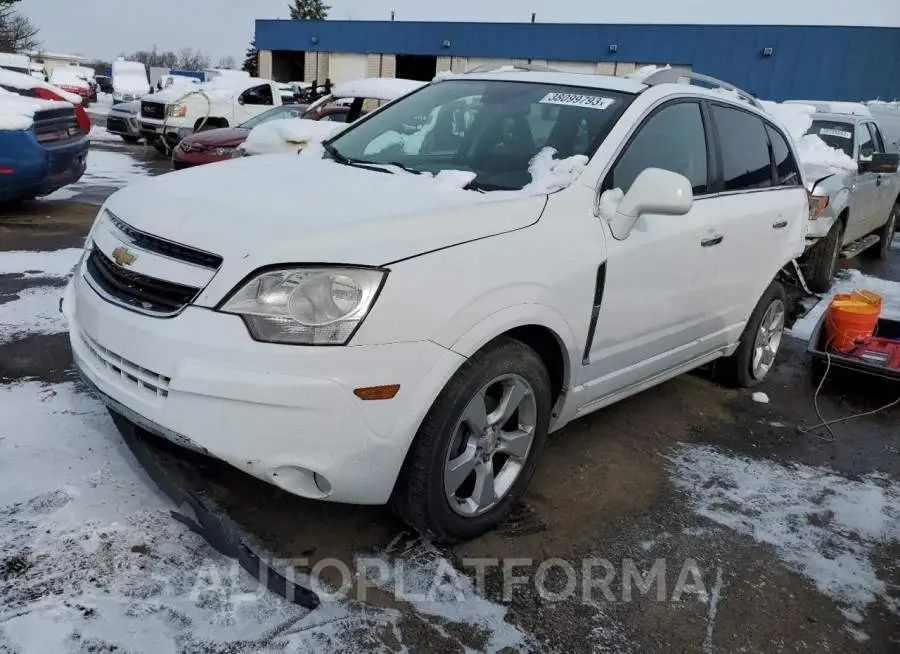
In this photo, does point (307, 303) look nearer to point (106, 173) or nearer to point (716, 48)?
point (106, 173)

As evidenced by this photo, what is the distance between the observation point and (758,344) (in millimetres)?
4805

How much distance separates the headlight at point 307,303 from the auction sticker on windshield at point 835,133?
336 inches

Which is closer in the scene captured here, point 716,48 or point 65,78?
point 716,48

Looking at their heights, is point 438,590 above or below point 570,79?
below

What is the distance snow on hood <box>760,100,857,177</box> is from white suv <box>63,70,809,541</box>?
481 cm

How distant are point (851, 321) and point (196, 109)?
50.2 ft

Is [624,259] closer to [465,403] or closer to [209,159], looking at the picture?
[465,403]

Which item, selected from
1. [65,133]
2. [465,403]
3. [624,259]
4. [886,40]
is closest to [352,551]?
[465,403]

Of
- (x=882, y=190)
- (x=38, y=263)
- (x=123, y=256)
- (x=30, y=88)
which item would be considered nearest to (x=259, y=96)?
(x=30, y=88)

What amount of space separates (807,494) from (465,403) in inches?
78.2

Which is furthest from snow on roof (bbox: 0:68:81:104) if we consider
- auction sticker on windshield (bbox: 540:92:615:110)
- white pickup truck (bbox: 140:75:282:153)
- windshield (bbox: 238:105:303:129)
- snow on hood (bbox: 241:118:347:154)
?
auction sticker on windshield (bbox: 540:92:615:110)

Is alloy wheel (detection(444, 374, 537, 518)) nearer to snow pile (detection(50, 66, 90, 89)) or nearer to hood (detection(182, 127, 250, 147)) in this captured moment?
hood (detection(182, 127, 250, 147))

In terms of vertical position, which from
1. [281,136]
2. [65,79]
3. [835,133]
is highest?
[835,133]

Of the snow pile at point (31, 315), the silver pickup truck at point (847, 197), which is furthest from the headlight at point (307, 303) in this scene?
the silver pickup truck at point (847, 197)
